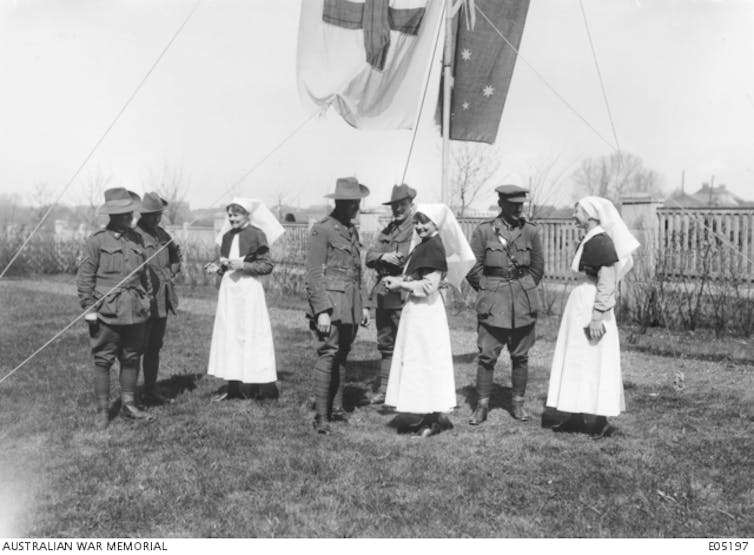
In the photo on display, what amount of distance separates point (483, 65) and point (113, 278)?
14.7 ft

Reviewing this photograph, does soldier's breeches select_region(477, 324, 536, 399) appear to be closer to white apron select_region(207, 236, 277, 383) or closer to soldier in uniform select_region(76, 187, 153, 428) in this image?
white apron select_region(207, 236, 277, 383)

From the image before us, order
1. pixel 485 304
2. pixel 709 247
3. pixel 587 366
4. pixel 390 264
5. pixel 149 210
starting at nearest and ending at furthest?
pixel 587 366 < pixel 485 304 < pixel 390 264 < pixel 149 210 < pixel 709 247

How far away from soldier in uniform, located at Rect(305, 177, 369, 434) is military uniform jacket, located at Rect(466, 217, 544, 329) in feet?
3.61

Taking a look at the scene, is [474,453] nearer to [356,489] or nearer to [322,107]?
[356,489]

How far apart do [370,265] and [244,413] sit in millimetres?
1839

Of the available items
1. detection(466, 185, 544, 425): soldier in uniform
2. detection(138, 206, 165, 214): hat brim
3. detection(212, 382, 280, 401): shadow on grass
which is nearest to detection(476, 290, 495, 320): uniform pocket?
detection(466, 185, 544, 425): soldier in uniform

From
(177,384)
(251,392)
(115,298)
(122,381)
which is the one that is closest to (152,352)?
(177,384)

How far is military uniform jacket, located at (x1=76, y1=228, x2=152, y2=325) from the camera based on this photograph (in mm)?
5602

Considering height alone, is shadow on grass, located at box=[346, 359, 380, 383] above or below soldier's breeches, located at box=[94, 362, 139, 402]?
below

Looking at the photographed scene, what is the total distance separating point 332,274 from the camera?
5703 mm

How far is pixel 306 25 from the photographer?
22.0 feet

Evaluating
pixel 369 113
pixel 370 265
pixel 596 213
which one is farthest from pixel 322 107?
pixel 596 213

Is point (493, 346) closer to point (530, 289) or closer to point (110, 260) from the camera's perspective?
point (530, 289)

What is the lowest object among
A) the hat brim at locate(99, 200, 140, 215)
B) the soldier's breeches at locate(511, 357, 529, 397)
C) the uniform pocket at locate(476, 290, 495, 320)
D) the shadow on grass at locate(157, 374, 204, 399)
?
the shadow on grass at locate(157, 374, 204, 399)
